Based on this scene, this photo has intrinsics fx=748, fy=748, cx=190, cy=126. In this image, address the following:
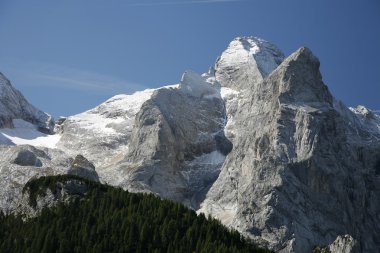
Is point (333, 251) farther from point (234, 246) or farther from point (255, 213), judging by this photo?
point (234, 246)

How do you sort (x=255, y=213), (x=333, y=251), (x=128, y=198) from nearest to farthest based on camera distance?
(x=128, y=198), (x=333, y=251), (x=255, y=213)

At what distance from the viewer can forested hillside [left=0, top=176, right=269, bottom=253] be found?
366 feet

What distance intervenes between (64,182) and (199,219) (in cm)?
2431

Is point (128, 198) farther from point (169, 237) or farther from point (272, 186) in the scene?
point (272, 186)

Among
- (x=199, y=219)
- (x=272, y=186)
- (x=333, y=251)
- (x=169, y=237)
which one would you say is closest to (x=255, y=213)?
(x=272, y=186)

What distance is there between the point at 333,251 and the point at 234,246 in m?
48.9

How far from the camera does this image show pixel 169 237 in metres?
118

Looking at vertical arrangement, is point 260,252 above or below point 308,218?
below

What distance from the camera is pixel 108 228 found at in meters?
118

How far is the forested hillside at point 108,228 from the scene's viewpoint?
111438 millimetres

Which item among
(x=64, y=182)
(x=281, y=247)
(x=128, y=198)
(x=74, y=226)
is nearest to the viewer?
(x=74, y=226)

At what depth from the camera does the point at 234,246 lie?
119 m

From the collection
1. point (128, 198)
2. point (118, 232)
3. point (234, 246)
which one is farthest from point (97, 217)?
point (234, 246)

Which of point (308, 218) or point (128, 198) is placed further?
point (308, 218)
